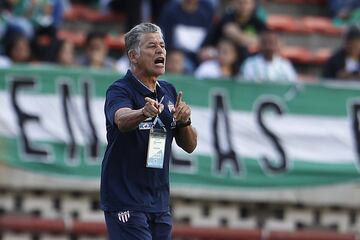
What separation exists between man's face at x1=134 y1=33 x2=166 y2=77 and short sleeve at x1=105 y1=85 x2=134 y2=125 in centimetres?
22

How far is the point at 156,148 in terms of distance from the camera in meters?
7.07

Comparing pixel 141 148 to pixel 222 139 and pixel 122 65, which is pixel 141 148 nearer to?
pixel 222 139

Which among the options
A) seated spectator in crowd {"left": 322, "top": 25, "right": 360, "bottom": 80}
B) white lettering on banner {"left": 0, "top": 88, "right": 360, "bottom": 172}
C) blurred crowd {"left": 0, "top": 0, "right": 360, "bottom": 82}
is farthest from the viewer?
seated spectator in crowd {"left": 322, "top": 25, "right": 360, "bottom": 80}

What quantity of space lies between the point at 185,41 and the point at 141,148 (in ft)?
20.5

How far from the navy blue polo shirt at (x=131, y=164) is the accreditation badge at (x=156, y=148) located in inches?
2.6

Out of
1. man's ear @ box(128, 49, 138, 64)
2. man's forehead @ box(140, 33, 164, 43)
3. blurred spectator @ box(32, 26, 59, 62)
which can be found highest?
blurred spectator @ box(32, 26, 59, 62)

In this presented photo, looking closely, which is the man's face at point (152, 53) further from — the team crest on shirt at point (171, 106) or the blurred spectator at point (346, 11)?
the blurred spectator at point (346, 11)

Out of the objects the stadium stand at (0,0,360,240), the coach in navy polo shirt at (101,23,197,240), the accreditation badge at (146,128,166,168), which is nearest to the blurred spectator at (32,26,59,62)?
the stadium stand at (0,0,360,240)

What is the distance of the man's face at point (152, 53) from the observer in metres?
7.09

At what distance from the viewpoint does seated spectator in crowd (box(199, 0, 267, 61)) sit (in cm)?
1315

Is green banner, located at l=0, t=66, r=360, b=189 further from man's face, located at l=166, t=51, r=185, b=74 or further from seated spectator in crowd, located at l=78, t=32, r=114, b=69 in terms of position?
seated spectator in crowd, located at l=78, t=32, r=114, b=69

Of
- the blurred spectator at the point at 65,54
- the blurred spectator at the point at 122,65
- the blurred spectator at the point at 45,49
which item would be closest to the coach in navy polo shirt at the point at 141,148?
the blurred spectator at the point at 65,54

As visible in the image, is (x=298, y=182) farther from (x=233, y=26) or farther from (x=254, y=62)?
(x=233, y=26)

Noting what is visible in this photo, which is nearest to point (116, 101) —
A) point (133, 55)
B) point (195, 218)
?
point (133, 55)
